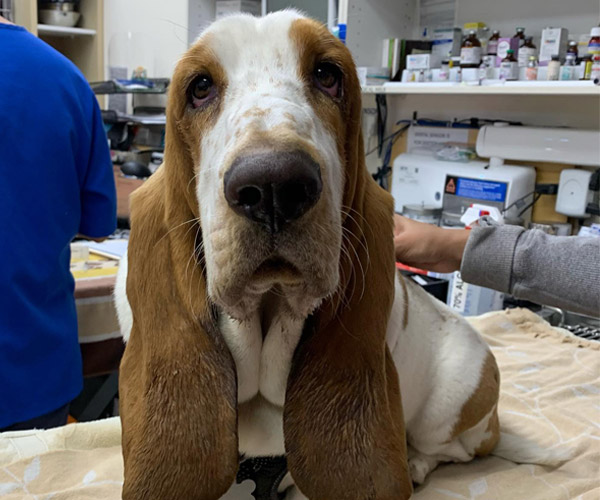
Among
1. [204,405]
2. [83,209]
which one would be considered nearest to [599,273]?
[204,405]

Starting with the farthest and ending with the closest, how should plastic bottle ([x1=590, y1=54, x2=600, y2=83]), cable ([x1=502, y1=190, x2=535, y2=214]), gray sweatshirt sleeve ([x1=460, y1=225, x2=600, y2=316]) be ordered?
cable ([x1=502, y1=190, x2=535, y2=214]) < plastic bottle ([x1=590, y1=54, x2=600, y2=83]) < gray sweatshirt sleeve ([x1=460, y1=225, x2=600, y2=316])

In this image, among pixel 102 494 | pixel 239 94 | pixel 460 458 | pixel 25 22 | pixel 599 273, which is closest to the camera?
pixel 239 94

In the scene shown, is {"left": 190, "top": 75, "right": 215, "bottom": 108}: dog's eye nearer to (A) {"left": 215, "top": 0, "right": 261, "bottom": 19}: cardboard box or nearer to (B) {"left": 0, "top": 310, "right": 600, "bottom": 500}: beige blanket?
(B) {"left": 0, "top": 310, "right": 600, "bottom": 500}: beige blanket

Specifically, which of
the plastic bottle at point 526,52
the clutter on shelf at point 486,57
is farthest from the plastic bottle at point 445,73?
the plastic bottle at point 526,52

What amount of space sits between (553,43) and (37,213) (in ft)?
5.73

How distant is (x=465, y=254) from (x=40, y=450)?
3.08ft

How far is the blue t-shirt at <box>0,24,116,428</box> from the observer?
1.48 metres

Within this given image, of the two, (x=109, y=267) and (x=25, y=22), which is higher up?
(x=25, y=22)

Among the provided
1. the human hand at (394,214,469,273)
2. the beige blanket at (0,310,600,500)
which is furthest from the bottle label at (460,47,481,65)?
the beige blanket at (0,310,600,500)

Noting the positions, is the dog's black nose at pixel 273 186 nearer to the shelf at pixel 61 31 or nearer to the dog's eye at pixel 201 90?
the dog's eye at pixel 201 90

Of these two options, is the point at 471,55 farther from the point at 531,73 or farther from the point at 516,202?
the point at 516,202

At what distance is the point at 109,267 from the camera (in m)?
2.01

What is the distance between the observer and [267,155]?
62 cm

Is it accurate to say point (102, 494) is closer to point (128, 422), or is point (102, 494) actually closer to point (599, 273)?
point (128, 422)
